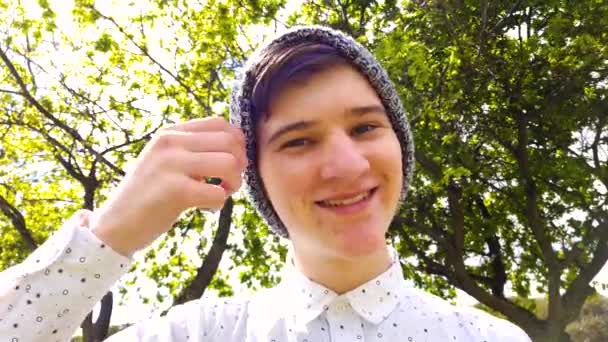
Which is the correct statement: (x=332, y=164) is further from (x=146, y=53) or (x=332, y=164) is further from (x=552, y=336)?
(x=552, y=336)

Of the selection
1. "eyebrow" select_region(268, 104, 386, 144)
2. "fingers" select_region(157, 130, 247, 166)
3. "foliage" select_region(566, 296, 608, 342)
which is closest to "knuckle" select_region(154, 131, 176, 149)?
"fingers" select_region(157, 130, 247, 166)

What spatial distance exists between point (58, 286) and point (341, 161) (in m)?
0.80

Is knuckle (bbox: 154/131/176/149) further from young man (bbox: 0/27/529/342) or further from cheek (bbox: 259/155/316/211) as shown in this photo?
cheek (bbox: 259/155/316/211)

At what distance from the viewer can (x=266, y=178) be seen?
6.08 feet

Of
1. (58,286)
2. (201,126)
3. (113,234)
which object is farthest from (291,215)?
(58,286)

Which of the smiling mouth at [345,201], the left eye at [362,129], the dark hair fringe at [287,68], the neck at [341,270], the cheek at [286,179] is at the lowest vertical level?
the neck at [341,270]

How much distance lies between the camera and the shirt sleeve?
1.27 meters

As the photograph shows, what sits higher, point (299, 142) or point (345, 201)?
point (299, 142)

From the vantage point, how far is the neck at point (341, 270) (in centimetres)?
183

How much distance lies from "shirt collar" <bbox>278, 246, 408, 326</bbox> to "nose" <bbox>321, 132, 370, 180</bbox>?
16.0 inches

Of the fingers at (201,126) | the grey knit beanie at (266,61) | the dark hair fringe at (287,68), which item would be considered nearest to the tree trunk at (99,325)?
the grey knit beanie at (266,61)

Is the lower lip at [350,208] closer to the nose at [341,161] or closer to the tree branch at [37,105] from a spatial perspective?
the nose at [341,161]

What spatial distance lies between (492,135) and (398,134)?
A: 7.64m

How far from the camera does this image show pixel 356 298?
1.82m
